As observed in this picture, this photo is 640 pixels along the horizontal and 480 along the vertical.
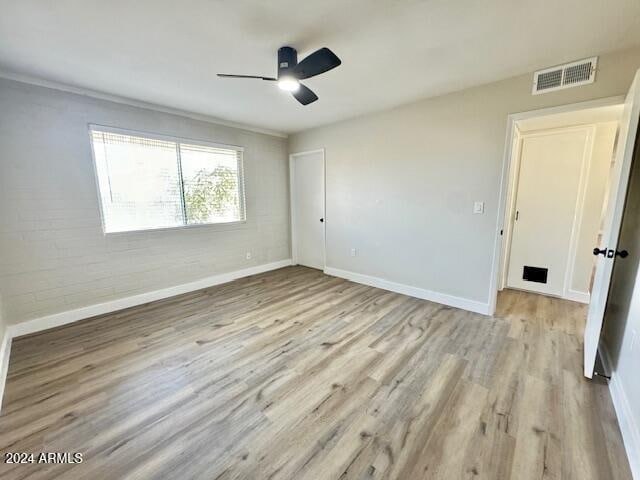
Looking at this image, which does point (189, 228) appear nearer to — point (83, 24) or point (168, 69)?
point (168, 69)

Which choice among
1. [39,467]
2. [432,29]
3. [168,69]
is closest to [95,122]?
[168,69]

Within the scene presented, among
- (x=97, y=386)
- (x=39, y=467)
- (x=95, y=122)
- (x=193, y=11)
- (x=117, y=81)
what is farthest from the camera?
(x=95, y=122)

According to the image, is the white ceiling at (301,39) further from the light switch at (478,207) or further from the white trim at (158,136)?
the light switch at (478,207)

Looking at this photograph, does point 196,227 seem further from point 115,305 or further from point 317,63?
point 317,63

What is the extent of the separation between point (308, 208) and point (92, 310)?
3347 mm

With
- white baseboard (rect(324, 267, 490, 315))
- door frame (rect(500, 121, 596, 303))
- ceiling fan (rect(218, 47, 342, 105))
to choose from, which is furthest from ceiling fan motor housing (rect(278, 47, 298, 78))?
white baseboard (rect(324, 267, 490, 315))

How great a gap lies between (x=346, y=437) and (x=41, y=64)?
3723mm

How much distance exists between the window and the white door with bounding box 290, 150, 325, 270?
3.56ft

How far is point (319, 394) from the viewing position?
1824 millimetres

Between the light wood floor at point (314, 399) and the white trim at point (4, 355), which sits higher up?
the white trim at point (4, 355)

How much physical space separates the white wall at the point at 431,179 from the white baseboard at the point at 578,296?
4.45 feet

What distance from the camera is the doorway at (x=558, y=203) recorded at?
306cm

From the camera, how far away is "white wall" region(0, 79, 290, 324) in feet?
8.25

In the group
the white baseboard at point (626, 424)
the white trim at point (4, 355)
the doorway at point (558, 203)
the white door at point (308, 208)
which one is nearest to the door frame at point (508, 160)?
the doorway at point (558, 203)
